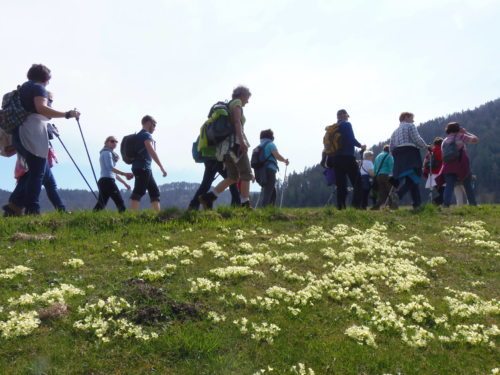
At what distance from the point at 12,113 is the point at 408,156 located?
39.9 feet

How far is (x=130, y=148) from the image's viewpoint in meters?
15.6

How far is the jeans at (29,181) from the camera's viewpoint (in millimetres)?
12617

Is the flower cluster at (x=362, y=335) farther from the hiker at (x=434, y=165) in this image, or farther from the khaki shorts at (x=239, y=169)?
the hiker at (x=434, y=165)

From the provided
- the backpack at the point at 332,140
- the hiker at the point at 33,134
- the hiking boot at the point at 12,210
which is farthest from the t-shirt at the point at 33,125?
the backpack at the point at 332,140

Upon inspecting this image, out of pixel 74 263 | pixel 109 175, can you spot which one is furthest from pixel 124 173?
pixel 74 263

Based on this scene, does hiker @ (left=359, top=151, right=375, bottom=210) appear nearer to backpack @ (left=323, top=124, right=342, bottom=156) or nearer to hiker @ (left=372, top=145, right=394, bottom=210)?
hiker @ (left=372, top=145, right=394, bottom=210)

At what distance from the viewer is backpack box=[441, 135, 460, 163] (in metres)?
17.9

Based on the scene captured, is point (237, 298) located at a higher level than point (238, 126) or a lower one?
lower

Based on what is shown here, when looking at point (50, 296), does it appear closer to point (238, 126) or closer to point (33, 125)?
point (33, 125)

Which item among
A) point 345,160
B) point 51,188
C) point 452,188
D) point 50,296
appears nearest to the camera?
point 50,296

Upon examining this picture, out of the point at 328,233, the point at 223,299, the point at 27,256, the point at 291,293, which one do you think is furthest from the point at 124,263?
the point at 328,233

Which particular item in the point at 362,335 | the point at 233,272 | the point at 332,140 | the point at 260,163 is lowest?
the point at 362,335

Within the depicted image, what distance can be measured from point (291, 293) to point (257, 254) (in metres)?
2.02

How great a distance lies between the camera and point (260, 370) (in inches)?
246
